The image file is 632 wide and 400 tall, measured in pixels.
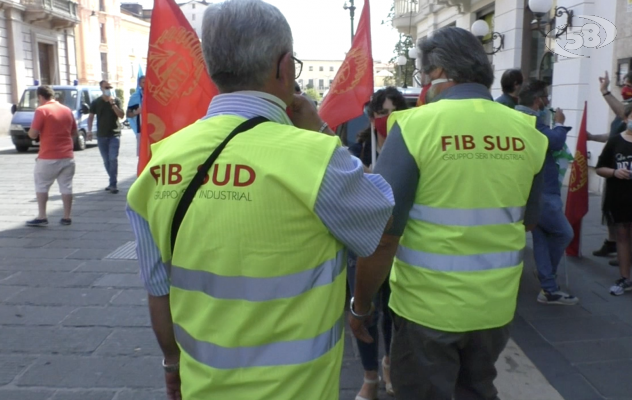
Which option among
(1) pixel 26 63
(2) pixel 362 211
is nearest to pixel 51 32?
(1) pixel 26 63

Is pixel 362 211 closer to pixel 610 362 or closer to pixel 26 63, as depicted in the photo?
pixel 610 362

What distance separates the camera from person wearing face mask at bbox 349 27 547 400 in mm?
2152

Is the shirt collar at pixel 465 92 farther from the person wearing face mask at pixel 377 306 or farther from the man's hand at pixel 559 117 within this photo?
the man's hand at pixel 559 117

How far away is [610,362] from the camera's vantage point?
12.7 feet

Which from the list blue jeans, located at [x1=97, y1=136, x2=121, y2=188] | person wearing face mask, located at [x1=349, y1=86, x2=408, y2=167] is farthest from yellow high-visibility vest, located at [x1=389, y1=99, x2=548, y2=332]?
blue jeans, located at [x1=97, y1=136, x2=121, y2=188]

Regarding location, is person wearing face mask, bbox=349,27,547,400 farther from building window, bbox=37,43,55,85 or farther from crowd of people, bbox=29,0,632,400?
building window, bbox=37,43,55,85

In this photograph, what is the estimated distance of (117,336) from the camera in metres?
4.27

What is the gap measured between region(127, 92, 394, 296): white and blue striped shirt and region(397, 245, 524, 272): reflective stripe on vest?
0.63 metres

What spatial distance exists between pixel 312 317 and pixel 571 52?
10.6m

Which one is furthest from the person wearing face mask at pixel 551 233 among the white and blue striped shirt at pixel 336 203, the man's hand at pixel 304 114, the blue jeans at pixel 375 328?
the white and blue striped shirt at pixel 336 203

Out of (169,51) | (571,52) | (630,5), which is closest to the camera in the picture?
(169,51)

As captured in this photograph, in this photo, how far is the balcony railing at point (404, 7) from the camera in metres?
25.2

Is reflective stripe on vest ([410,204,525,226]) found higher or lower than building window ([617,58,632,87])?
lower

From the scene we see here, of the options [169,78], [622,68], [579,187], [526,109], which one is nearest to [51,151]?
[169,78]
